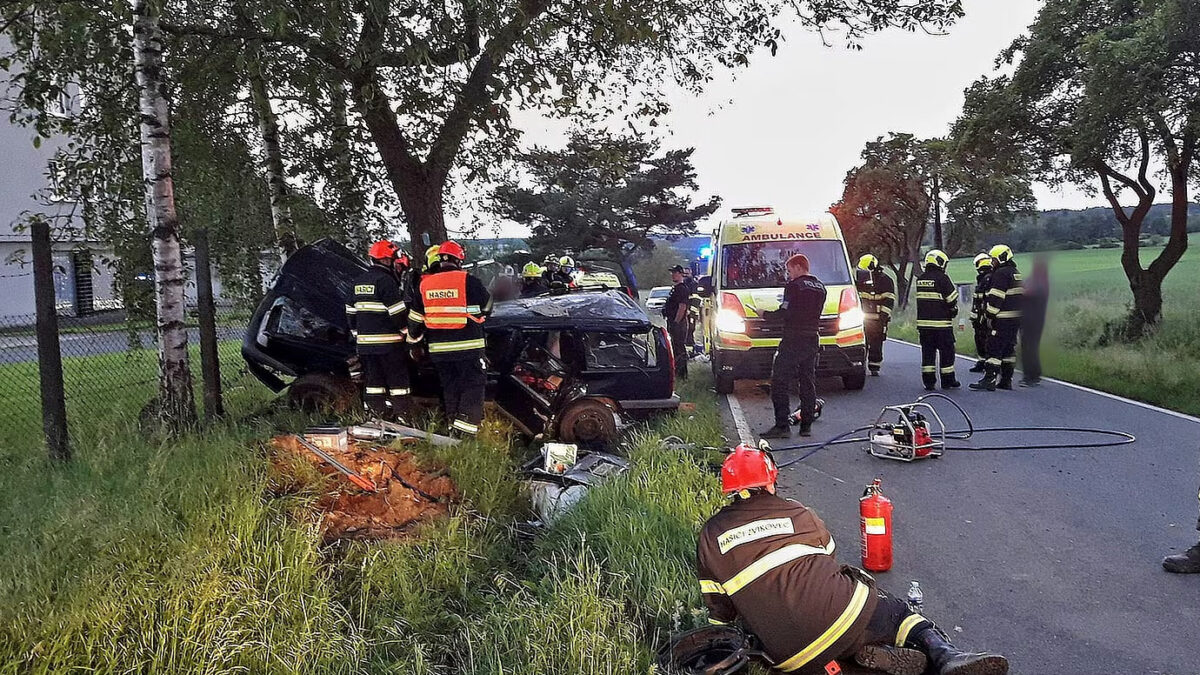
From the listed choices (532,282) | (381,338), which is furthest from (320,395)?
(532,282)

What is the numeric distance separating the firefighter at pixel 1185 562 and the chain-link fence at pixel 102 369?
7.09m

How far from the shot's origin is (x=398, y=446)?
5867 mm

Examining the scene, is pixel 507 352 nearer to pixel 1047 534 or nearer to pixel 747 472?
pixel 747 472

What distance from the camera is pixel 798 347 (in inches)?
320

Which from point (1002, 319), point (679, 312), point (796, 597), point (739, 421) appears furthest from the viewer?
point (679, 312)

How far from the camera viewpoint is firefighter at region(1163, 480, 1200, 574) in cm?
440

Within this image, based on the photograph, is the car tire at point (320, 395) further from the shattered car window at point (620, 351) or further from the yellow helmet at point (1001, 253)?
the yellow helmet at point (1001, 253)

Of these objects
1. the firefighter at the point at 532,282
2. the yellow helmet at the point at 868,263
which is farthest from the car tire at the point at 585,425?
the yellow helmet at the point at 868,263

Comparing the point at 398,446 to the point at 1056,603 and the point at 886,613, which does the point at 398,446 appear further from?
the point at 1056,603

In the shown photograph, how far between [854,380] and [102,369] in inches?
365

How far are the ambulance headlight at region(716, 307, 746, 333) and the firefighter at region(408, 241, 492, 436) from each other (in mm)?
4459

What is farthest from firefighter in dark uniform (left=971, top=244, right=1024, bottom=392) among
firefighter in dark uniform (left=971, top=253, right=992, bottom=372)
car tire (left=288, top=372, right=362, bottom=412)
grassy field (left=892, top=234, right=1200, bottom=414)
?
car tire (left=288, top=372, right=362, bottom=412)

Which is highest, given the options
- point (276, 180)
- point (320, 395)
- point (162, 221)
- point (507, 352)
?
point (276, 180)

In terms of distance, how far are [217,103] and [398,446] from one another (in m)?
4.58
